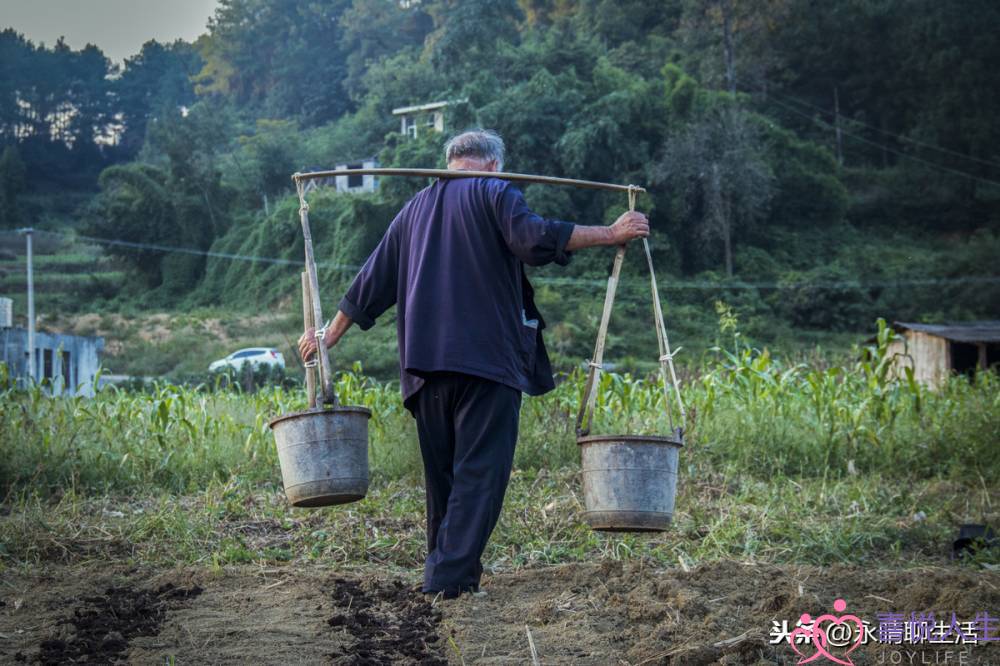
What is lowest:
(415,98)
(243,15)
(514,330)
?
(514,330)

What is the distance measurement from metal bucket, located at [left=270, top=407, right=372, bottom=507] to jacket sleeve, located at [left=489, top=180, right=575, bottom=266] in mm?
842

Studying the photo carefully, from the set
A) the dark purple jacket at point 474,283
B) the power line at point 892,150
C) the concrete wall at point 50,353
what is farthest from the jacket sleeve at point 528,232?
the power line at point 892,150

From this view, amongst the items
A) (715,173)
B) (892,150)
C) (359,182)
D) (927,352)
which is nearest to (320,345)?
(927,352)

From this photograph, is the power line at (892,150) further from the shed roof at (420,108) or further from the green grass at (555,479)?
the green grass at (555,479)

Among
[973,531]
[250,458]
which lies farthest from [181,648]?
[973,531]

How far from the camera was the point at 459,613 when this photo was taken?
3.69 metres

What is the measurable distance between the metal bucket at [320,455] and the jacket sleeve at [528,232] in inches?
33.1

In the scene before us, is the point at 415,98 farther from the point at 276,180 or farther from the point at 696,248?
the point at 696,248

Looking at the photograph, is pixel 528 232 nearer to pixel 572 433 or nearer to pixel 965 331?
pixel 572 433

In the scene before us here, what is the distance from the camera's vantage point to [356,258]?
38.3 metres

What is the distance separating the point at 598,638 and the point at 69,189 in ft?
197

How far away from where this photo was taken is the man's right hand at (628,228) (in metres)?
3.88

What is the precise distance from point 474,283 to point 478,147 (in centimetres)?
57

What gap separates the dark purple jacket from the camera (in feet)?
12.6
